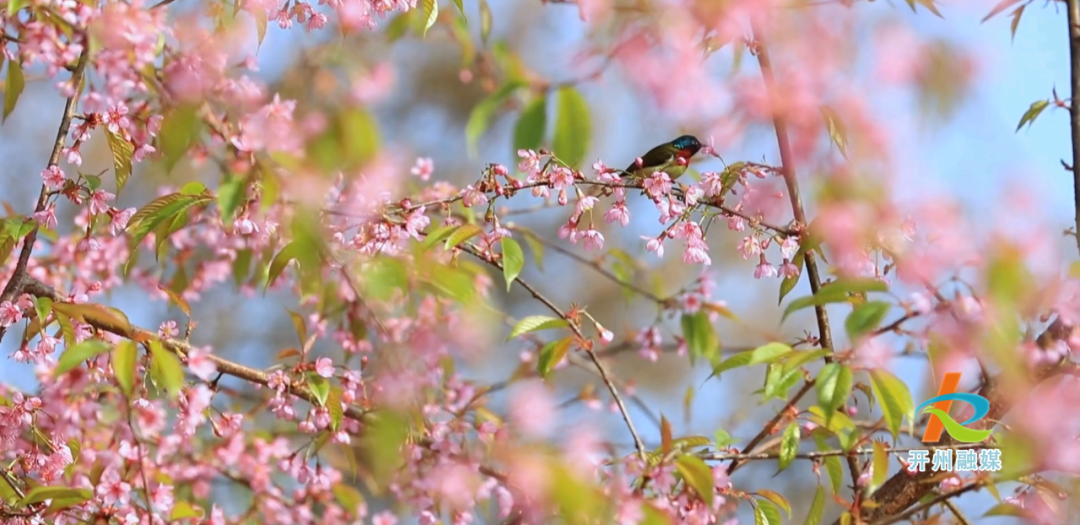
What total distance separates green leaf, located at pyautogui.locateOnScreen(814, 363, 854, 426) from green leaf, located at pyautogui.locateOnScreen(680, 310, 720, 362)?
592 millimetres

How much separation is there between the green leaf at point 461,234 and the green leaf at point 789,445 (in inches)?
15.7

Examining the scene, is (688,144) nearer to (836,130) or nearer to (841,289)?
(836,130)

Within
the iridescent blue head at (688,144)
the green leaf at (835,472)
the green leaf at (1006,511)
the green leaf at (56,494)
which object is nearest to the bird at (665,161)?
the iridescent blue head at (688,144)

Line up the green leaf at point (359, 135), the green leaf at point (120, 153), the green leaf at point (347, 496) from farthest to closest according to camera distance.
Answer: the green leaf at point (347, 496), the green leaf at point (120, 153), the green leaf at point (359, 135)

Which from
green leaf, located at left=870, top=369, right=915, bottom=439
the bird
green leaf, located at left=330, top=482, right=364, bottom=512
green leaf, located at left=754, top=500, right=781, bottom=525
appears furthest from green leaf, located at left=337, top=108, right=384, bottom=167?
green leaf, located at left=330, top=482, right=364, bottom=512

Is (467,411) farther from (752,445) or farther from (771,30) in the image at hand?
(771,30)

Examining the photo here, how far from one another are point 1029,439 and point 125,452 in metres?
0.98

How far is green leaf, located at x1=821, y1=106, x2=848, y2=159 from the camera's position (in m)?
0.86

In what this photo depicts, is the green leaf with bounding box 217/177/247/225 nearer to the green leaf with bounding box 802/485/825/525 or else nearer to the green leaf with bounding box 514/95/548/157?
the green leaf with bounding box 514/95/548/157

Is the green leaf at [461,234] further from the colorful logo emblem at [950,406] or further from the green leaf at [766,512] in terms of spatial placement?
the colorful logo emblem at [950,406]

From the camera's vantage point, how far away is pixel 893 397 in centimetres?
77

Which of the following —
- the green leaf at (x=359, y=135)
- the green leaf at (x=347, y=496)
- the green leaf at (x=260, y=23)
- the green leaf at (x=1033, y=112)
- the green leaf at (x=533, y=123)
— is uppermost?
Answer: the green leaf at (x=1033, y=112)

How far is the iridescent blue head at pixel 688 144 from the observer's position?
122cm

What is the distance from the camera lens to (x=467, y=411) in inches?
51.6
